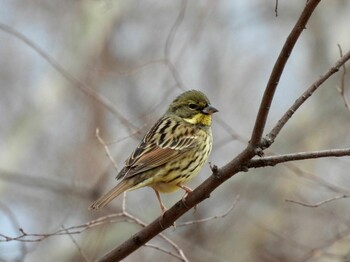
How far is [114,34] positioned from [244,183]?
299cm

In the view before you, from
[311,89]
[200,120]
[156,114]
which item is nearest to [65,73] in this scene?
[156,114]

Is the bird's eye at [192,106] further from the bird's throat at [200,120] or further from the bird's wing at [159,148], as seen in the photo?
the bird's wing at [159,148]

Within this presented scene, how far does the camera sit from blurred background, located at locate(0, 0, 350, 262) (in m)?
9.05

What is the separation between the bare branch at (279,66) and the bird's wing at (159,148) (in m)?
1.90

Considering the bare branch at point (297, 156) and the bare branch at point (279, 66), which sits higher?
the bare branch at point (279, 66)

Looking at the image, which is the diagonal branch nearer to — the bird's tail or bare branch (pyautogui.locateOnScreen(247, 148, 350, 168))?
bare branch (pyautogui.locateOnScreen(247, 148, 350, 168))

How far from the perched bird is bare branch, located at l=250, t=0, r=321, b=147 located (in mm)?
1590

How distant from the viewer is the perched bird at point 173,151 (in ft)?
21.5

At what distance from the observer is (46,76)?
9.74 meters

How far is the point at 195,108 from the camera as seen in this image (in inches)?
300

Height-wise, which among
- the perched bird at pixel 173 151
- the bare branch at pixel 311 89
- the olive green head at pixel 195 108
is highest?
Result: the olive green head at pixel 195 108

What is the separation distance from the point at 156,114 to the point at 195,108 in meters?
1.11

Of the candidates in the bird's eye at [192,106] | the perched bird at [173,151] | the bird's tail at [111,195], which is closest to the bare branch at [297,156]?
the perched bird at [173,151]

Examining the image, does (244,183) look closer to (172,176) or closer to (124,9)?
(124,9)
